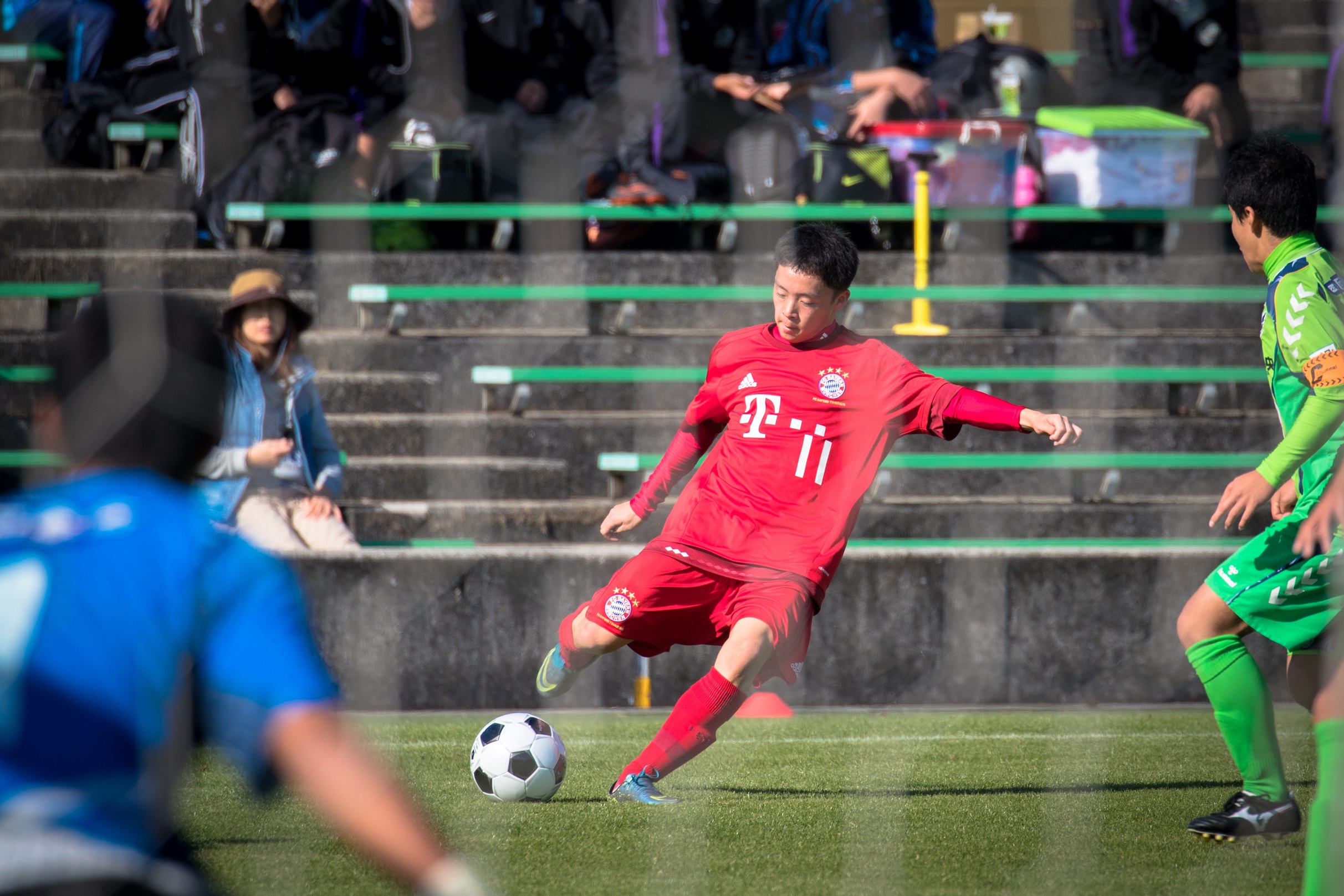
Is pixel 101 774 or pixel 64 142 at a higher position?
pixel 64 142

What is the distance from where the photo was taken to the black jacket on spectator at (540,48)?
823cm

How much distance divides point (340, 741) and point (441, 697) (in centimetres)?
457

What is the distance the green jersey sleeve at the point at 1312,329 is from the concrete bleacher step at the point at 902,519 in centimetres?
341

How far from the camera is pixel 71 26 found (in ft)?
27.6

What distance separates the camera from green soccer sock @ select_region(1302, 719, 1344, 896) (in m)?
2.09

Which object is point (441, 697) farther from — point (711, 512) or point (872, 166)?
point (872, 166)

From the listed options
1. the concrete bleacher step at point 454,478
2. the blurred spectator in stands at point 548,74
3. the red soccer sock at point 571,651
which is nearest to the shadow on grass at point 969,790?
the red soccer sock at point 571,651

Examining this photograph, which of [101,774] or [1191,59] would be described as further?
[1191,59]

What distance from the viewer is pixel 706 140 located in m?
8.16

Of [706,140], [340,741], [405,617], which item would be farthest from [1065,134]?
[340,741]

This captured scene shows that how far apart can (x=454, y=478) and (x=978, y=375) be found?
8.71 ft

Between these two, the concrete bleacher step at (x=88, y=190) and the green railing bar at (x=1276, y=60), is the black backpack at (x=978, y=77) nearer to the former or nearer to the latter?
the green railing bar at (x=1276, y=60)

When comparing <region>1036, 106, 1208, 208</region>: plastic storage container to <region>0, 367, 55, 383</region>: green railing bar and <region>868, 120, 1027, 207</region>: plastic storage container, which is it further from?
<region>0, 367, 55, 383</region>: green railing bar

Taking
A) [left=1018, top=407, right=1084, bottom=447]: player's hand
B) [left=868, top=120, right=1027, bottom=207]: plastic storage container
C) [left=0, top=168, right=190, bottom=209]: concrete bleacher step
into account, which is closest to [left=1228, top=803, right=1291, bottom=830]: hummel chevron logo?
[left=1018, top=407, right=1084, bottom=447]: player's hand
